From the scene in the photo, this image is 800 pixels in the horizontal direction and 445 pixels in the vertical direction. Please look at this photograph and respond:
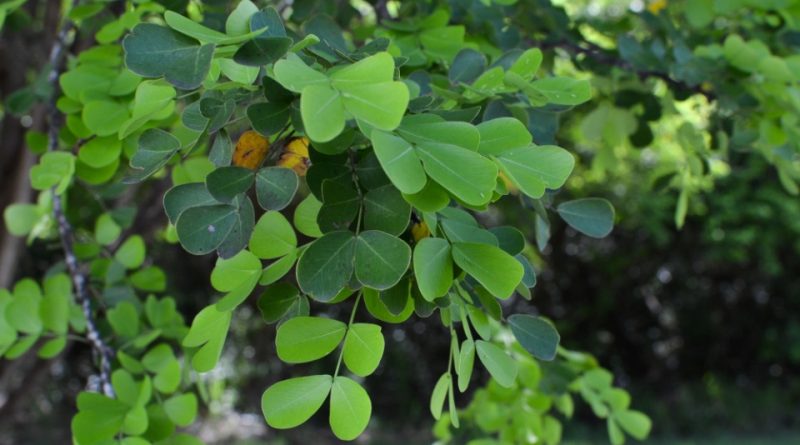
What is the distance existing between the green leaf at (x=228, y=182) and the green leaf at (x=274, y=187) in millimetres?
11

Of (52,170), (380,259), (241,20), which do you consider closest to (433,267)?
(380,259)

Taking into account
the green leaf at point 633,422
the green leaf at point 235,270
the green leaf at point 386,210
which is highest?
the green leaf at point 386,210

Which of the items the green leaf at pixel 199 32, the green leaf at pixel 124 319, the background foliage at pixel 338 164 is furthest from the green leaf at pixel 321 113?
the green leaf at pixel 124 319

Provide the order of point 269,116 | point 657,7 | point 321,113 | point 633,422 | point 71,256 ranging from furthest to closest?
1. point 657,7
2. point 633,422
3. point 71,256
4. point 269,116
5. point 321,113

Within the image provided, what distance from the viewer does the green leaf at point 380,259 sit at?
28.5 inches

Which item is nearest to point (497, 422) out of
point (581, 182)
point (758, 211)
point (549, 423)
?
point (549, 423)

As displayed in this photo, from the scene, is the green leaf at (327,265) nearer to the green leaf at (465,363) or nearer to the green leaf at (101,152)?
the green leaf at (465,363)

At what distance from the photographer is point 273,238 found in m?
0.88

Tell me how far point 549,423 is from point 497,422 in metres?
0.15

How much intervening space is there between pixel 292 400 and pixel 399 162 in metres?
0.28

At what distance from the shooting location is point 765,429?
7723 mm

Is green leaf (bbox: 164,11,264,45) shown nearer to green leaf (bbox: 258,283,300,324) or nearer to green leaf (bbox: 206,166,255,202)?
green leaf (bbox: 206,166,255,202)

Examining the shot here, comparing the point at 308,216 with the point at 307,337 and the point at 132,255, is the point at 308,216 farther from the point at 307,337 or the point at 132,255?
the point at 132,255

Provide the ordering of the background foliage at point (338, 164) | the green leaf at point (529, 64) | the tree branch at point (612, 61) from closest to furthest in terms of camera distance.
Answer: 1. the background foliage at point (338, 164)
2. the green leaf at point (529, 64)
3. the tree branch at point (612, 61)
